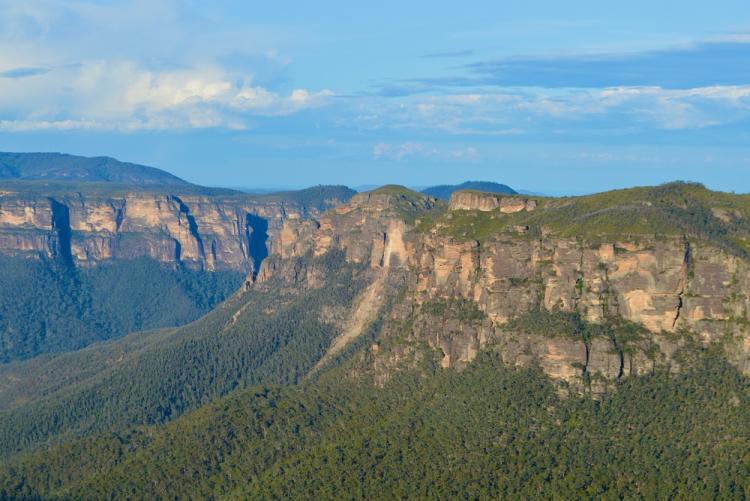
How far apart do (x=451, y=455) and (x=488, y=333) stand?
82.5ft

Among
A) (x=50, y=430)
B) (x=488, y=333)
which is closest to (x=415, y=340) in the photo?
(x=488, y=333)

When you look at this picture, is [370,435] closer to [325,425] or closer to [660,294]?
[325,425]

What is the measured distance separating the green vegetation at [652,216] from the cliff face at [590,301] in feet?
6.18

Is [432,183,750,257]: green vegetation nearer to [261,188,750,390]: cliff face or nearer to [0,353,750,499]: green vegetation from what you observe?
[261,188,750,390]: cliff face

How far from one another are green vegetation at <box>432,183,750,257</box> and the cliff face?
188 centimetres

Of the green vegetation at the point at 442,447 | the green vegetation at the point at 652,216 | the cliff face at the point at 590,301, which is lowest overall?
the green vegetation at the point at 442,447

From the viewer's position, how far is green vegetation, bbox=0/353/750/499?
125 m

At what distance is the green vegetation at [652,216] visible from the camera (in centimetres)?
14338

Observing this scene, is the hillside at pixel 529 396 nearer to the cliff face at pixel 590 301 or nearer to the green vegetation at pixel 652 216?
the cliff face at pixel 590 301

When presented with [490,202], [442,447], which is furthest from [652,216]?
[490,202]

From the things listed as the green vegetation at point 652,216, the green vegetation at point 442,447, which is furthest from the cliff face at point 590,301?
the green vegetation at point 442,447

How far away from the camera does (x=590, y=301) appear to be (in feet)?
475

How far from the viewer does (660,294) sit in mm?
140125

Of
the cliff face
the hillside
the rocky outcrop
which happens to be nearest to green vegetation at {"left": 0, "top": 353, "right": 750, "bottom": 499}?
the hillside
